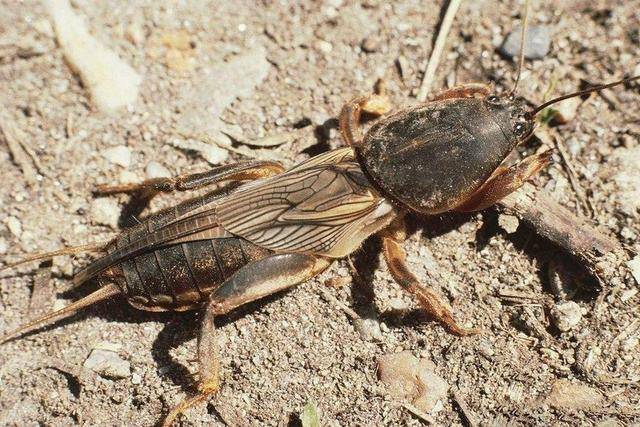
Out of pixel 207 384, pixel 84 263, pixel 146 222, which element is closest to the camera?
pixel 207 384

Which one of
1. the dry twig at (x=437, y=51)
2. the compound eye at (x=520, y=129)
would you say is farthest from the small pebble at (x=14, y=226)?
the compound eye at (x=520, y=129)

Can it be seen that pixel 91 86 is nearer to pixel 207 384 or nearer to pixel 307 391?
pixel 207 384

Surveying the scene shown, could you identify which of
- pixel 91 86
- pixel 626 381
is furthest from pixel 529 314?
pixel 91 86

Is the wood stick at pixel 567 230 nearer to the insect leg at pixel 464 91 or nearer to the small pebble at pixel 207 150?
the insect leg at pixel 464 91

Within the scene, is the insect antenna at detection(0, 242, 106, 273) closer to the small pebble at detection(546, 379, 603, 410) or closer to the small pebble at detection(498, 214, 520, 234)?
the small pebble at detection(498, 214, 520, 234)

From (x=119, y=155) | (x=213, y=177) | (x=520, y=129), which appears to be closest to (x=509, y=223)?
(x=520, y=129)

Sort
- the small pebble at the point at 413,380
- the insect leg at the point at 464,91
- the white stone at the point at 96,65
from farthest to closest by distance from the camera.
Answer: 1. the white stone at the point at 96,65
2. the insect leg at the point at 464,91
3. the small pebble at the point at 413,380
